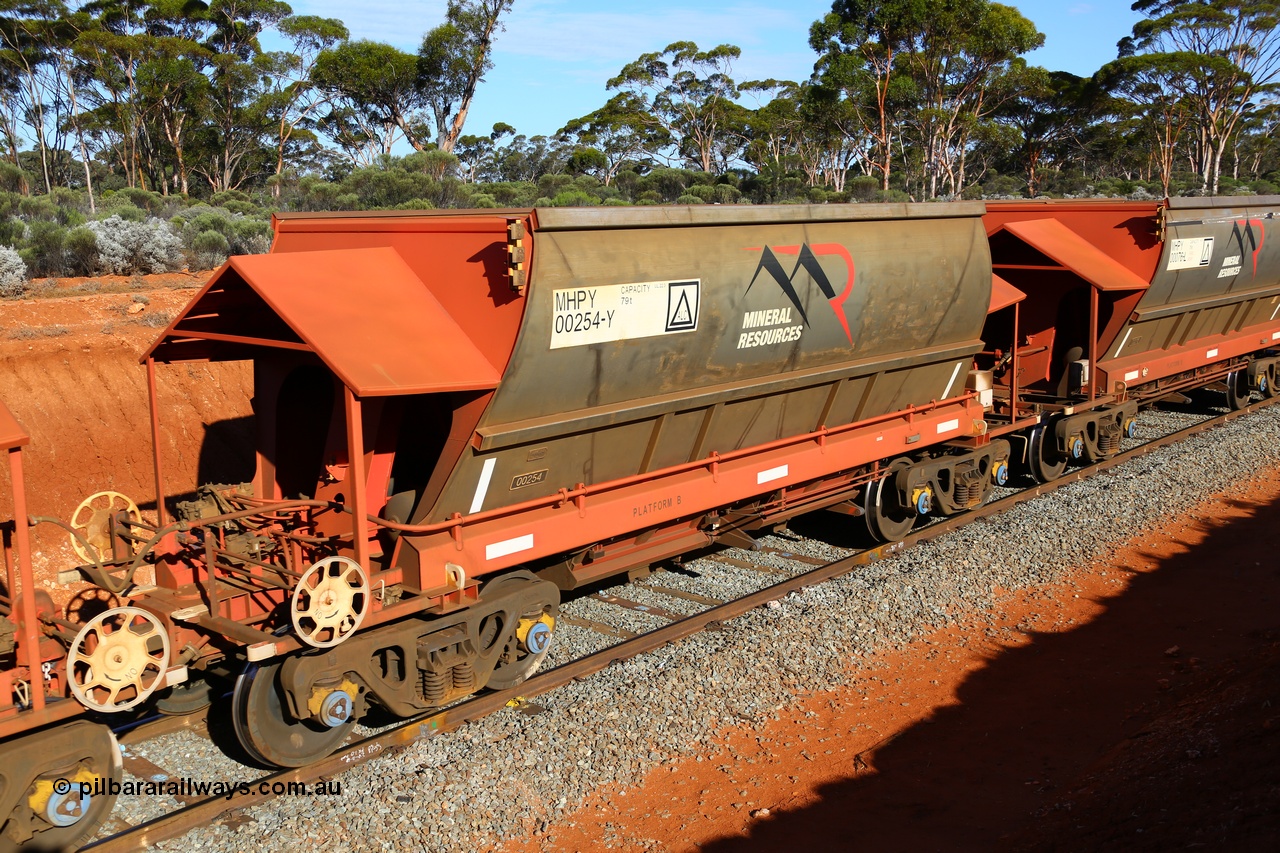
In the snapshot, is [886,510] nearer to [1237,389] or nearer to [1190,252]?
[1190,252]

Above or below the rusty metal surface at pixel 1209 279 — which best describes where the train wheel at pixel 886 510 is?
below

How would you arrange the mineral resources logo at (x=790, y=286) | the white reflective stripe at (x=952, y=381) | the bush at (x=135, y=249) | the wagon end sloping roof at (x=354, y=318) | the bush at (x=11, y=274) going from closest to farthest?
the wagon end sloping roof at (x=354, y=318) → the mineral resources logo at (x=790, y=286) → the white reflective stripe at (x=952, y=381) → the bush at (x=11, y=274) → the bush at (x=135, y=249)

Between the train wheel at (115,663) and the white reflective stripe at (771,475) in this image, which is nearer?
the train wheel at (115,663)

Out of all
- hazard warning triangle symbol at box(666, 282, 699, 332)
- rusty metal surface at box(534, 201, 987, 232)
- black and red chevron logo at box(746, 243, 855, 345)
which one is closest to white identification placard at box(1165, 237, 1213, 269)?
rusty metal surface at box(534, 201, 987, 232)

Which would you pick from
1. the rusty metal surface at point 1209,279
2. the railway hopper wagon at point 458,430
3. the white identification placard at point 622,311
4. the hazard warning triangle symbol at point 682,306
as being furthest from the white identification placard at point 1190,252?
the white identification placard at point 622,311

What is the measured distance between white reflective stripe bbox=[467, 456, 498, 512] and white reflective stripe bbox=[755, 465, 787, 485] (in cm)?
292

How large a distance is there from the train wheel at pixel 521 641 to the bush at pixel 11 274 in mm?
12662

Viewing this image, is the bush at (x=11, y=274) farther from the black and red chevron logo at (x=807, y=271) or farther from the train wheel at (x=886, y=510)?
the train wheel at (x=886, y=510)

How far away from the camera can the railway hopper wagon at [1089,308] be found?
1261cm

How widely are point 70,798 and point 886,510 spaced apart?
7981 millimetres

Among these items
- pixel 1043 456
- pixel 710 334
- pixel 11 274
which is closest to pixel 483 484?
pixel 710 334

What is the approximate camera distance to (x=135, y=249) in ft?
63.3

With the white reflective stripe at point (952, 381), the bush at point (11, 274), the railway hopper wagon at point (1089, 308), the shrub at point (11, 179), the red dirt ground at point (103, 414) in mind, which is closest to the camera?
the white reflective stripe at point (952, 381)

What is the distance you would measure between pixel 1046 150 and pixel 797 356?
53.0 m
